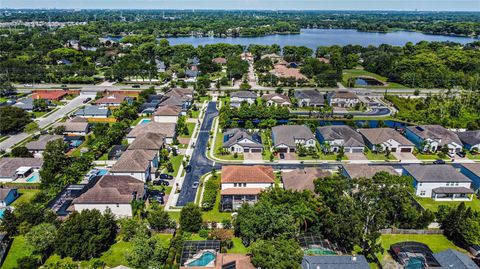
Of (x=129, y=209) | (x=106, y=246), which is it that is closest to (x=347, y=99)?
(x=129, y=209)

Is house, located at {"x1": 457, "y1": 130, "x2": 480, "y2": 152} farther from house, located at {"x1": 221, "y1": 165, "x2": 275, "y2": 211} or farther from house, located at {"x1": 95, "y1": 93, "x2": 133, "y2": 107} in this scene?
house, located at {"x1": 95, "y1": 93, "x2": 133, "y2": 107}

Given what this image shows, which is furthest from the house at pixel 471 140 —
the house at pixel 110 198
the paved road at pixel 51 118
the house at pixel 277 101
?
the paved road at pixel 51 118

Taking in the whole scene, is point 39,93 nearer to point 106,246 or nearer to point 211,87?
point 211,87

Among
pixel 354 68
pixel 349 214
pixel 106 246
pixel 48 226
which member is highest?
pixel 354 68

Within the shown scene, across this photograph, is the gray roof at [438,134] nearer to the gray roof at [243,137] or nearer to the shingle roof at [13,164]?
the gray roof at [243,137]

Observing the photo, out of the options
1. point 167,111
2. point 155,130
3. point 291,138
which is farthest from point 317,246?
point 167,111

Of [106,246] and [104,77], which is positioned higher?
[104,77]

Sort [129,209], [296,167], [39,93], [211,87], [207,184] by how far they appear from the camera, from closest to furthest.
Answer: [129,209] → [207,184] → [296,167] → [39,93] → [211,87]

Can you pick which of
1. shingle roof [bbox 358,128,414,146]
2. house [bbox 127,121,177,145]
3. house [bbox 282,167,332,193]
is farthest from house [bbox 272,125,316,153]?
house [bbox 127,121,177,145]
